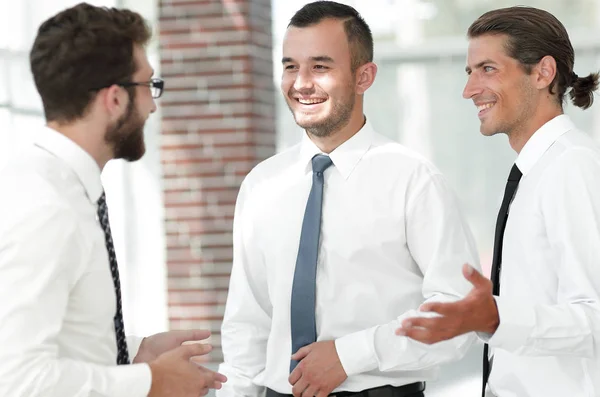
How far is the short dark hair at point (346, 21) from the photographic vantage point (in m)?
2.73

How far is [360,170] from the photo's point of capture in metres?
2.71

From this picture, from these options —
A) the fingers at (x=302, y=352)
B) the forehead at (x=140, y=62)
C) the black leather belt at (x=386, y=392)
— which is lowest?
the black leather belt at (x=386, y=392)

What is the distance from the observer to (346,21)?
9.04ft

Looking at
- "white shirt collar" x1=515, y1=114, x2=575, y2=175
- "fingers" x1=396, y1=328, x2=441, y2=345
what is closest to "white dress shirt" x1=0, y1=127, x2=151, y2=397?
"fingers" x1=396, y1=328, x2=441, y2=345

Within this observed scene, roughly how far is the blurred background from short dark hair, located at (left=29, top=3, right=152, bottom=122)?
3.83 meters

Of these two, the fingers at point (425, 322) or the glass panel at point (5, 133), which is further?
the glass panel at point (5, 133)

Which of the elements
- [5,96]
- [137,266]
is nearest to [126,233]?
[137,266]

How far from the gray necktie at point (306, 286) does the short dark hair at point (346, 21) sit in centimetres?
49

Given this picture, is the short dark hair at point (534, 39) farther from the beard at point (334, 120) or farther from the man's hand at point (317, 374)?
the man's hand at point (317, 374)

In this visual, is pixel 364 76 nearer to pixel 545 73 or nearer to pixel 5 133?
pixel 545 73

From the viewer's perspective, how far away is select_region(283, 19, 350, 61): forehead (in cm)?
269

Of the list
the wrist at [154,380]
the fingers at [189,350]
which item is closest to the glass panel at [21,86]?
the fingers at [189,350]

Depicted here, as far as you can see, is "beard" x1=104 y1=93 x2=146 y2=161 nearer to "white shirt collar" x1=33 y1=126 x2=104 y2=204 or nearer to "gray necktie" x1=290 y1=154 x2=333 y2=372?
"white shirt collar" x1=33 y1=126 x2=104 y2=204

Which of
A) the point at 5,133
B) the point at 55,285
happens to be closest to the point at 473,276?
the point at 55,285
